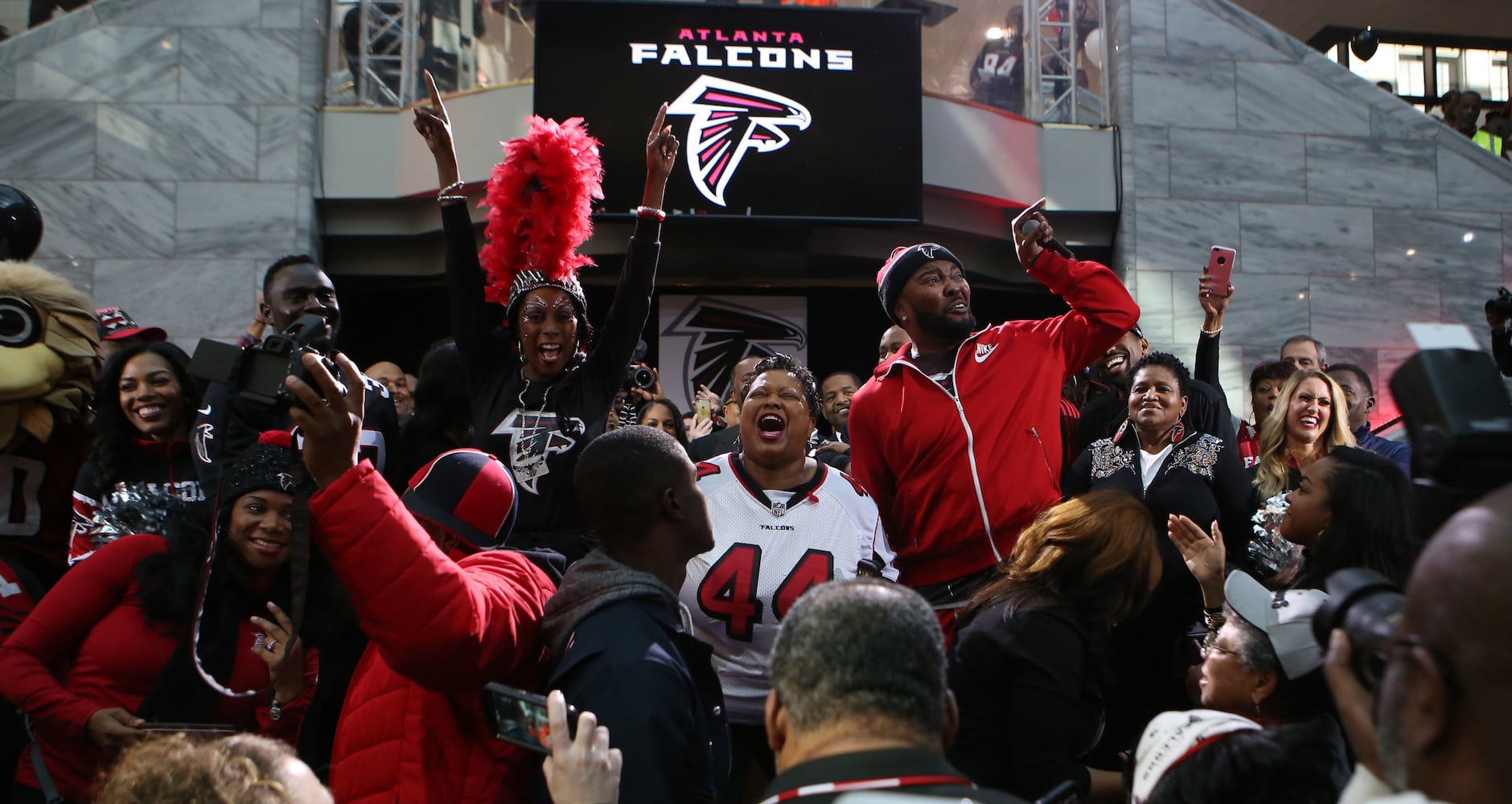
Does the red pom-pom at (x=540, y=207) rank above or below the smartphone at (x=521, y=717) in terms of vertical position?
above

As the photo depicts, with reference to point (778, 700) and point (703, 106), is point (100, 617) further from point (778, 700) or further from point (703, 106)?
point (703, 106)

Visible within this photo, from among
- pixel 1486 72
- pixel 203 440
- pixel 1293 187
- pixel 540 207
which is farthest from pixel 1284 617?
pixel 1486 72

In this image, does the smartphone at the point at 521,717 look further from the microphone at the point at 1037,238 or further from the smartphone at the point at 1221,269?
the smartphone at the point at 1221,269

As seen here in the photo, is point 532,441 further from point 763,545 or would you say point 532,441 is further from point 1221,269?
point 1221,269

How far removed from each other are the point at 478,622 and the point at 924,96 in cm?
846

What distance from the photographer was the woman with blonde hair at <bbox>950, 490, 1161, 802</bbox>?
2947 millimetres

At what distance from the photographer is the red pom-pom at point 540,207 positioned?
443 centimetres

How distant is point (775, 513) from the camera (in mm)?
3852

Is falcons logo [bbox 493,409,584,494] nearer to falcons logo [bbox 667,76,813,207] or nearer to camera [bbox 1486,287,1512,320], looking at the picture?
camera [bbox 1486,287,1512,320]

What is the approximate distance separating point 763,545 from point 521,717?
6.30 ft

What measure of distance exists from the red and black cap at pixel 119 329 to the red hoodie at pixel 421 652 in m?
2.65

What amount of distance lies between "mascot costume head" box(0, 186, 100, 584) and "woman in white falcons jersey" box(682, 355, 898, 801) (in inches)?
90.0

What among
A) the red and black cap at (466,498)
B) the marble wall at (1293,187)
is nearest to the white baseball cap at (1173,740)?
the red and black cap at (466,498)

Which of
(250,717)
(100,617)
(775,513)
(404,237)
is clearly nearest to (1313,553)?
(775,513)
